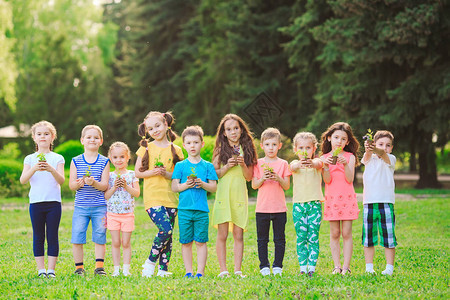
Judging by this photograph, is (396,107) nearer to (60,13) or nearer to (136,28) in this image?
(136,28)

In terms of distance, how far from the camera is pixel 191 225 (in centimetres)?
607

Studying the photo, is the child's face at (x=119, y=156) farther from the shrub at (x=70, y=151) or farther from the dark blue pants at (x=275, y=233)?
the shrub at (x=70, y=151)

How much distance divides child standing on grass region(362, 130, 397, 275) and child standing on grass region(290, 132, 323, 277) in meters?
0.56

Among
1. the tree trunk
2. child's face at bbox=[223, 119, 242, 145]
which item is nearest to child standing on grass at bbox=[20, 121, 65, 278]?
child's face at bbox=[223, 119, 242, 145]

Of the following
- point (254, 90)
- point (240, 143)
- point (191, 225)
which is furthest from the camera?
point (254, 90)

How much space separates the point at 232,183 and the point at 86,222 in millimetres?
1722

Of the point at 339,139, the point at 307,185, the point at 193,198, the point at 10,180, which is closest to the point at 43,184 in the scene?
the point at 193,198

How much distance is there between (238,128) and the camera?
6414mm

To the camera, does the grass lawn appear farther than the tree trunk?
No

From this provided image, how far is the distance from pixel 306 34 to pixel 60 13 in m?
24.0

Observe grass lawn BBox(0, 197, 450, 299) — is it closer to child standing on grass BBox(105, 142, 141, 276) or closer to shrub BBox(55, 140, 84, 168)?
child standing on grass BBox(105, 142, 141, 276)

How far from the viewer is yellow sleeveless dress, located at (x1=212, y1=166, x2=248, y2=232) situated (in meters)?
6.16

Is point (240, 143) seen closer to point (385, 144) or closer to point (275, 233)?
point (275, 233)

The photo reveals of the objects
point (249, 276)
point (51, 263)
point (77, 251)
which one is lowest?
point (249, 276)
